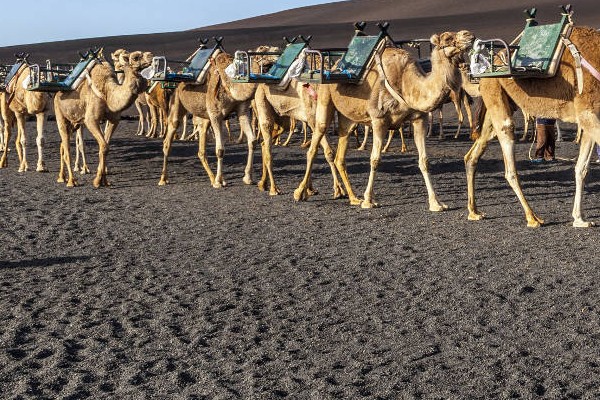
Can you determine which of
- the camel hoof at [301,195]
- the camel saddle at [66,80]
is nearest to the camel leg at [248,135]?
the camel hoof at [301,195]

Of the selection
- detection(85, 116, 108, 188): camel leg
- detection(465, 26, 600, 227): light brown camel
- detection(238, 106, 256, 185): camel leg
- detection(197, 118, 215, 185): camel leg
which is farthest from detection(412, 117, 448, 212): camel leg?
detection(85, 116, 108, 188): camel leg

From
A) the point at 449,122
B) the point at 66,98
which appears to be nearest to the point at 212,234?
the point at 66,98

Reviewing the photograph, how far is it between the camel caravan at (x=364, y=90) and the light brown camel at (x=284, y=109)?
15 mm

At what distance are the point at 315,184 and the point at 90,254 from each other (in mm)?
5802

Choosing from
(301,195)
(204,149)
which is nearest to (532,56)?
(301,195)

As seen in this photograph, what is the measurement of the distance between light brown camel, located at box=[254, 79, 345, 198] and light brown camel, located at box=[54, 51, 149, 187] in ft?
5.88

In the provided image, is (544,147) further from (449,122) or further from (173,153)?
(449,122)

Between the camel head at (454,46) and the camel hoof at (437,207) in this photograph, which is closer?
the camel head at (454,46)

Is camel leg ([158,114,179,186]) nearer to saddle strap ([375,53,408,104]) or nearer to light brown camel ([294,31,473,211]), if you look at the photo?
light brown camel ([294,31,473,211])

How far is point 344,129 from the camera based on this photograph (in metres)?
13.3

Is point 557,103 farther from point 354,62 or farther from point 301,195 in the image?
point 301,195

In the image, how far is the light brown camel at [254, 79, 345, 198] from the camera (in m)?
13.6

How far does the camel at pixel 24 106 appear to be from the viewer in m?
17.3

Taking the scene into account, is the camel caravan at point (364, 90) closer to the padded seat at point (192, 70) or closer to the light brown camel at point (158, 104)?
the padded seat at point (192, 70)
